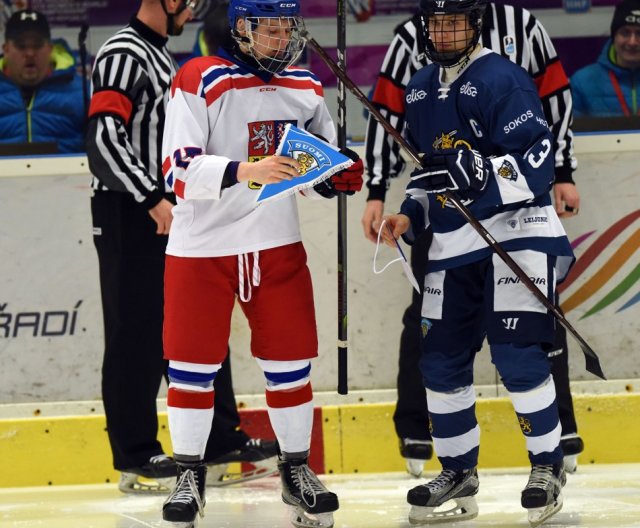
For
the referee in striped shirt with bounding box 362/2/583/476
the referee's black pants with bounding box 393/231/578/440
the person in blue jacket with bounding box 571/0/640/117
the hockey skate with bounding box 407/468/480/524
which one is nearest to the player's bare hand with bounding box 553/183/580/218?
the referee in striped shirt with bounding box 362/2/583/476

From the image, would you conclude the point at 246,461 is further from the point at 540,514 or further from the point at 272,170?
the point at 272,170

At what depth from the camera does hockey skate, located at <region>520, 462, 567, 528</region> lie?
362cm

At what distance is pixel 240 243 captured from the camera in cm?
367

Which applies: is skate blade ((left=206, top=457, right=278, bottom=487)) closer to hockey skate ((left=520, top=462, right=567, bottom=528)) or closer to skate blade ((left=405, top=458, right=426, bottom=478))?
skate blade ((left=405, top=458, right=426, bottom=478))

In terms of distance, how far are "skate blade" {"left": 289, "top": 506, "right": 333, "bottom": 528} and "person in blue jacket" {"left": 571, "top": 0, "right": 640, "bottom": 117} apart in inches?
80.5

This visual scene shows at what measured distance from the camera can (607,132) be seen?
4938mm

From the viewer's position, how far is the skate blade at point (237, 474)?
178 inches

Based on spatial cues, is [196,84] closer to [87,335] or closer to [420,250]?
[420,250]

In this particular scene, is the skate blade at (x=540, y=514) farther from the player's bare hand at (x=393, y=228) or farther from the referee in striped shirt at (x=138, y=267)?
the referee in striped shirt at (x=138, y=267)

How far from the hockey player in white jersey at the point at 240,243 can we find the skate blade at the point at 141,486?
72 centimetres

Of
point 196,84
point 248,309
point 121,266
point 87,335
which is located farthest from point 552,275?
point 87,335

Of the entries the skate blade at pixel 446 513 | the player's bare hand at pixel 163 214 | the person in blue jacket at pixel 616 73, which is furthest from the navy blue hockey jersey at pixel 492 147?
the person in blue jacket at pixel 616 73

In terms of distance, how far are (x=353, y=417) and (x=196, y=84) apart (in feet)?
5.35

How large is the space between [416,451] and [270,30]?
1.63m
